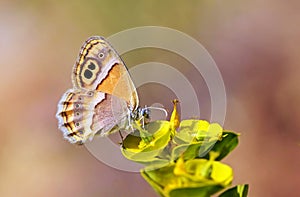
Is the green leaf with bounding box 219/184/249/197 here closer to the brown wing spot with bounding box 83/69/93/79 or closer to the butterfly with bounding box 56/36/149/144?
the butterfly with bounding box 56/36/149/144

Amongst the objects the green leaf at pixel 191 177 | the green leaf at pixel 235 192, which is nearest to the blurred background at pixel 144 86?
the green leaf at pixel 235 192

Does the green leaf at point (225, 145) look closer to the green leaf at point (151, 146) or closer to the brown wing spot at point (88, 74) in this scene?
the green leaf at point (151, 146)

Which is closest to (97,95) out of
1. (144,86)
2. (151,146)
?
(151,146)

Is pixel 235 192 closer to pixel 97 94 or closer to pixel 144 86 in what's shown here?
pixel 97 94

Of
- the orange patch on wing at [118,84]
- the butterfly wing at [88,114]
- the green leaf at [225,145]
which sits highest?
the orange patch on wing at [118,84]

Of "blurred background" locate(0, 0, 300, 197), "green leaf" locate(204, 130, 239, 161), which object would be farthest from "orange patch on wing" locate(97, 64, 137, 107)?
"blurred background" locate(0, 0, 300, 197)

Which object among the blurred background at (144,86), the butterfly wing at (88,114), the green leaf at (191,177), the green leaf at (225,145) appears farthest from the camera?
the blurred background at (144,86)

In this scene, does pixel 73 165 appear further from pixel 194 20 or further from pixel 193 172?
pixel 193 172
